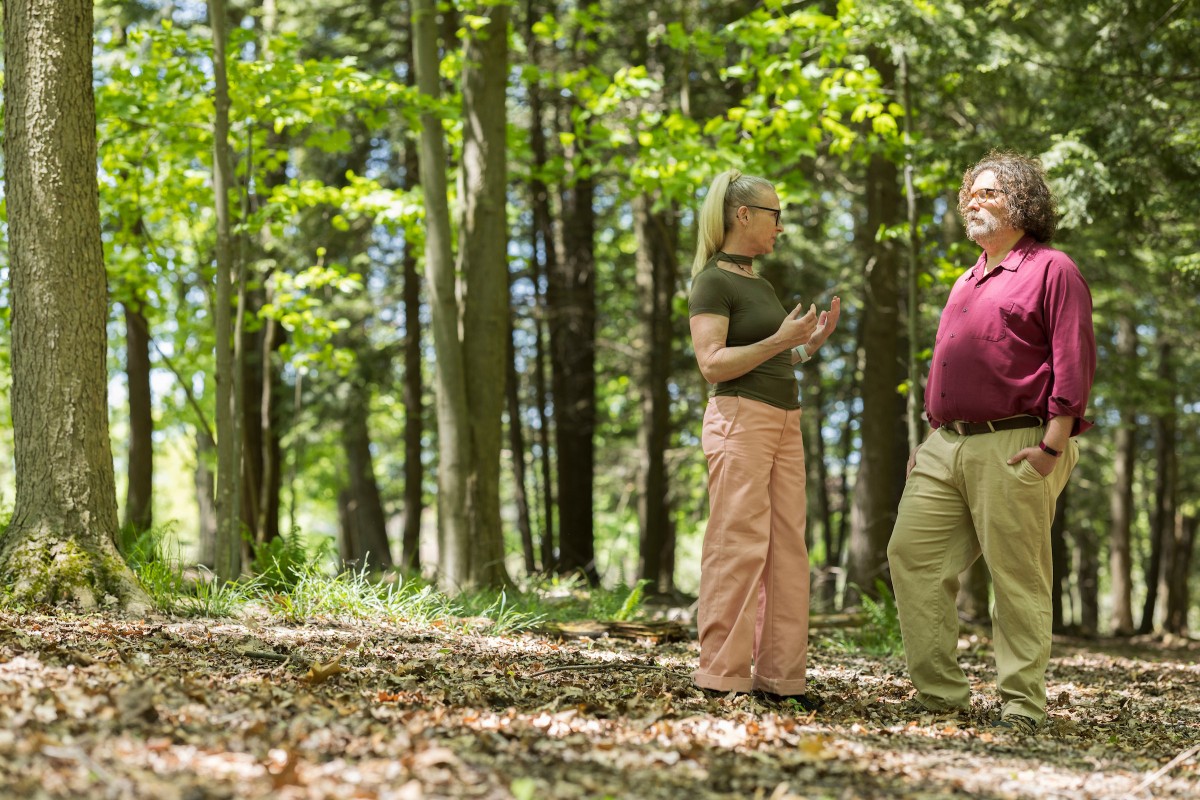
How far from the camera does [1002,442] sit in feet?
14.4

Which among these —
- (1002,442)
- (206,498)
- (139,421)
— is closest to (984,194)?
(1002,442)

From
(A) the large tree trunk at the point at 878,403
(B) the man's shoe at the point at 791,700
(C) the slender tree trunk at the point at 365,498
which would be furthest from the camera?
(C) the slender tree trunk at the point at 365,498

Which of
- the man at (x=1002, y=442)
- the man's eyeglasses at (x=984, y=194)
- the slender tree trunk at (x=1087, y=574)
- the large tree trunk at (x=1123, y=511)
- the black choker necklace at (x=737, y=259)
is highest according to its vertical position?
the man's eyeglasses at (x=984, y=194)

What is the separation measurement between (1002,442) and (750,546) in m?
1.16

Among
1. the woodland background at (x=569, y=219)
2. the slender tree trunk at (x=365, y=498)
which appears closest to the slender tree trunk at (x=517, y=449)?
the woodland background at (x=569, y=219)

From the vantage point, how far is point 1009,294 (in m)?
4.39

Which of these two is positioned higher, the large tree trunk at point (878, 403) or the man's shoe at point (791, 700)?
the large tree trunk at point (878, 403)

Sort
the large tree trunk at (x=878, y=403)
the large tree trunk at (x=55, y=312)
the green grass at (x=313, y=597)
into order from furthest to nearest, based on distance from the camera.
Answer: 1. the large tree trunk at (x=878, y=403)
2. the green grass at (x=313, y=597)
3. the large tree trunk at (x=55, y=312)

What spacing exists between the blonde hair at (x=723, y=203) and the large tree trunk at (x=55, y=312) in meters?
3.20

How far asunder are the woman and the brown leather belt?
0.72m

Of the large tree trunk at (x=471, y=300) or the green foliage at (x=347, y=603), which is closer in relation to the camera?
the green foliage at (x=347, y=603)

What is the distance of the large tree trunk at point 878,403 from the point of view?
1031 centimetres

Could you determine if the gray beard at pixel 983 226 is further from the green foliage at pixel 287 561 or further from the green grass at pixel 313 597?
the green foliage at pixel 287 561

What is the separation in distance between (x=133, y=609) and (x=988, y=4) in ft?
28.9
